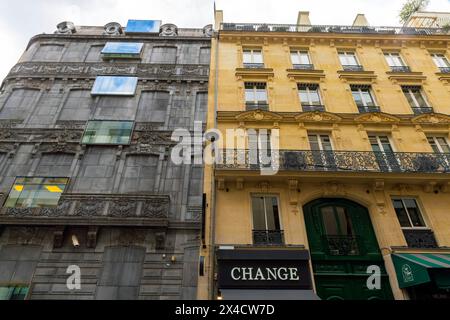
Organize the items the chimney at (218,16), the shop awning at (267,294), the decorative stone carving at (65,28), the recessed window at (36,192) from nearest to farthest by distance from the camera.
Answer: the shop awning at (267,294) < the recessed window at (36,192) < the decorative stone carving at (65,28) < the chimney at (218,16)

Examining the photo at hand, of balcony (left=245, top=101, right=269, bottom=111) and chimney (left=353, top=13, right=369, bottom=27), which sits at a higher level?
chimney (left=353, top=13, right=369, bottom=27)

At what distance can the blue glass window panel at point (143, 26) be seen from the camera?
17.4 meters

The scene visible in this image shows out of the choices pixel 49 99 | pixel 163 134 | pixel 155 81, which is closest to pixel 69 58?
pixel 49 99

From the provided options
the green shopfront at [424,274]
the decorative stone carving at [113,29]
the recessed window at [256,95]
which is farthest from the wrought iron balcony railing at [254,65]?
the green shopfront at [424,274]

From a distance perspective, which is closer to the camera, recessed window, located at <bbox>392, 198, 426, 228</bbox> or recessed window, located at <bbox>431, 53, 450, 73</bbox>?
recessed window, located at <bbox>392, 198, 426, 228</bbox>

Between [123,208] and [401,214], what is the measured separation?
10.6 metres

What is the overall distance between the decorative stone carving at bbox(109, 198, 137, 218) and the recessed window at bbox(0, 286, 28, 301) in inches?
137

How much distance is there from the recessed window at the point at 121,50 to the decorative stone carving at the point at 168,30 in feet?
6.60

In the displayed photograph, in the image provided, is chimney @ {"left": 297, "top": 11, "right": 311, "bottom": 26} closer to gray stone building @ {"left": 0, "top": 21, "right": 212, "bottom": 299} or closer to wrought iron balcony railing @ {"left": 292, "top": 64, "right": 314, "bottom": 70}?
wrought iron balcony railing @ {"left": 292, "top": 64, "right": 314, "bottom": 70}

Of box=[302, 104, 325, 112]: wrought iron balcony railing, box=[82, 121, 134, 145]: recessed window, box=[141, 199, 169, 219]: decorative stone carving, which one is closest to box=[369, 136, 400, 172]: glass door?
box=[302, 104, 325, 112]: wrought iron balcony railing

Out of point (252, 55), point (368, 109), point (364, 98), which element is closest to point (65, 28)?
point (252, 55)

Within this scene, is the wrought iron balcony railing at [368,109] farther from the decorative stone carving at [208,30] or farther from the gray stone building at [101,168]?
the decorative stone carving at [208,30]

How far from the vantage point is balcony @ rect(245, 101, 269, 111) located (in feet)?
43.4

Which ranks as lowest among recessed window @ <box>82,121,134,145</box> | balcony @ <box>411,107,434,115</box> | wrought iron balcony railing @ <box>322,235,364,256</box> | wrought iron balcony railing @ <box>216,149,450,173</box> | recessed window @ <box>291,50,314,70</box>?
wrought iron balcony railing @ <box>322,235,364,256</box>
